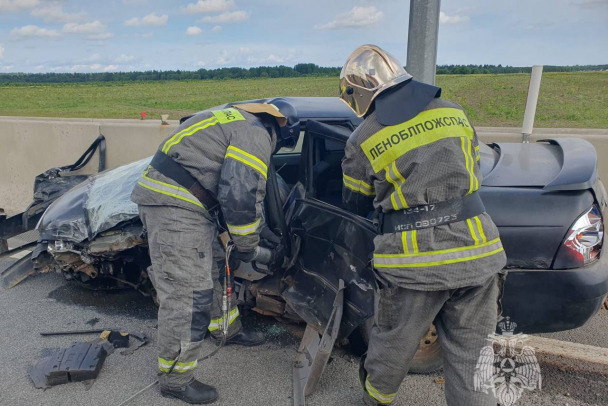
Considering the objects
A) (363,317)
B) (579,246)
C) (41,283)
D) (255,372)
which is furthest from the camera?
(41,283)

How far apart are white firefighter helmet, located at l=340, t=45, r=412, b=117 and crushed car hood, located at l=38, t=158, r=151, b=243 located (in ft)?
6.25

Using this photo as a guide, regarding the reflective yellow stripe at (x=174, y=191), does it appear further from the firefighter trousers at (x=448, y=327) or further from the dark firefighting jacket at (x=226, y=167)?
the firefighter trousers at (x=448, y=327)

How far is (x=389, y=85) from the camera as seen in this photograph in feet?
7.13

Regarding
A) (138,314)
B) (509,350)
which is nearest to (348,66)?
(509,350)

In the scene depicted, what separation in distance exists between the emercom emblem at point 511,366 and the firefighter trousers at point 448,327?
47cm

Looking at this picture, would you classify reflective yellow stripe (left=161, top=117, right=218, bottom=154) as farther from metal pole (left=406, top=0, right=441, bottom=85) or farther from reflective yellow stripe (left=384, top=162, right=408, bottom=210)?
metal pole (left=406, top=0, right=441, bottom=85)

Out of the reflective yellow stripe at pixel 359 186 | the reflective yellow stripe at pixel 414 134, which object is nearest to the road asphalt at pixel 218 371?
the reflective yellow stripe at pixel 359 186

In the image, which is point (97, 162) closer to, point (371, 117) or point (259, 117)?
point (259, 117)

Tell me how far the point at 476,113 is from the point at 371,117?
12878mm

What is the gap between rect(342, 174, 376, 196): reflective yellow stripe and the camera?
232 cm

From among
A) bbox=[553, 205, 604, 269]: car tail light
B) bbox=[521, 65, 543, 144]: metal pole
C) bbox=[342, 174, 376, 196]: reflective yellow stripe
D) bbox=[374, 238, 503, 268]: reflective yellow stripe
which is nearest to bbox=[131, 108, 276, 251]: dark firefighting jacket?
bbox=[342, 174, 376, 196]: reflective yellow stripe

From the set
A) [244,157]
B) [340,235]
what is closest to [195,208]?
[244,157]

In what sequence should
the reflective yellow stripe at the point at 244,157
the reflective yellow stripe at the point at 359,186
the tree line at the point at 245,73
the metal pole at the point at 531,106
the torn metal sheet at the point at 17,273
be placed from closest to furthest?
the reflective yellow stripe at the point at 359,186 → the reflective yellow stripe at the point at 244,157 → the metal pole at the point at 531,106 → the torn metal sheet at the point at 17,273 → the tree line at the point at 245,73

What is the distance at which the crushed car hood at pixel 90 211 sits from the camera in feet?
11.6
